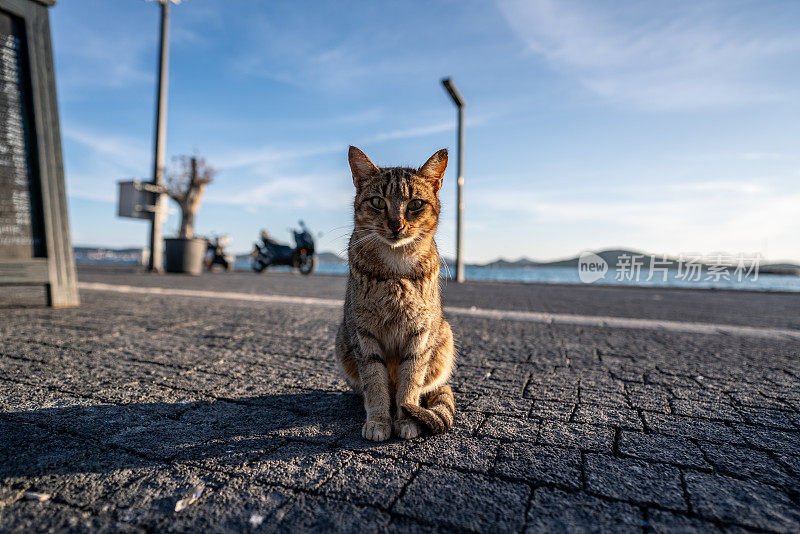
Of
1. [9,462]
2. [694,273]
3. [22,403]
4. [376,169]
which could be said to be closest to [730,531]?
[376,169]

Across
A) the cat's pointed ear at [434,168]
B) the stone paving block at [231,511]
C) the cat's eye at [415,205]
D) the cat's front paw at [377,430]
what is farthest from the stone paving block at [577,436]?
the cat's pointed ear at [434,168]

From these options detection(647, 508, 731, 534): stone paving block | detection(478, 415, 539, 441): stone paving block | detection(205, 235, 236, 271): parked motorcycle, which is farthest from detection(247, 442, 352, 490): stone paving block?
detection(205, 235, 236, 271): parked motorcycle

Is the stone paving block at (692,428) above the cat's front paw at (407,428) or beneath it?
above

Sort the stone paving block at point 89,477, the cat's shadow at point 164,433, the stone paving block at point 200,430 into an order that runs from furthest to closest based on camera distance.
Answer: the stone paving block at point 200,430 < the cat's shadow at point 164,433 < the stone paving block at point 89,477

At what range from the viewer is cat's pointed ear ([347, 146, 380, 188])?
2.21 m

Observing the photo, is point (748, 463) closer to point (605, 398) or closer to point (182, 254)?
point (605, 398)

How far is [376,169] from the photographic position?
222 cm

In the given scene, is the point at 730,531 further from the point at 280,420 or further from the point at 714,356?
the point at 714,356

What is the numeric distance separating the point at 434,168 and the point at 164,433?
70.3 inches

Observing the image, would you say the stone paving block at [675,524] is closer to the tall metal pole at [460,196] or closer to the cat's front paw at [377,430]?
the cat's front paw at [377,430]

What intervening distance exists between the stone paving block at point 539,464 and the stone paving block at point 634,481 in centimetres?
5

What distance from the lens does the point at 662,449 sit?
1623 mm

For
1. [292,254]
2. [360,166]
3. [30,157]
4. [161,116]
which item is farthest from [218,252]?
[360,166]

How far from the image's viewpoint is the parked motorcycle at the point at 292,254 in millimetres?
16625
